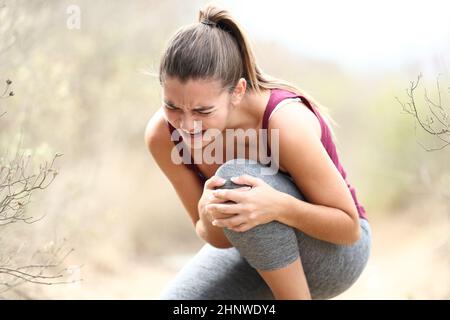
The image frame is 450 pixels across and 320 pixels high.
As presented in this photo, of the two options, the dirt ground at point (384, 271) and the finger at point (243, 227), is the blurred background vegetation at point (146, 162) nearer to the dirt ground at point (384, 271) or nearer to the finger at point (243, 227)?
the dirt ground at point (384, 271)

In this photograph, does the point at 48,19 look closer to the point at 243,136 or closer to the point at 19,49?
the point at 19,49

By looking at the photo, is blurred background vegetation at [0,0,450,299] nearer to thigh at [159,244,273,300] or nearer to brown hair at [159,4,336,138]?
thigh at [159,244,273,300]

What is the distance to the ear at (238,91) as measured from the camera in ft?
4.65

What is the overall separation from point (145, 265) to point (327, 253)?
1.79 metres

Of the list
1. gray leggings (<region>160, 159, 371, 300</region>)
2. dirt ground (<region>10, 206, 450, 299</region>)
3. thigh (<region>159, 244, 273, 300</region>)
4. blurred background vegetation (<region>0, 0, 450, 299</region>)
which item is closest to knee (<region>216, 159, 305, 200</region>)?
gray leggings (<region>160, 159, 371, 300</region>)

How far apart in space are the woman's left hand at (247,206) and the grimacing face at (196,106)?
121mm

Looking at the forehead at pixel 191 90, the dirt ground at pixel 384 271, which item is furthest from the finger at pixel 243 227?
the dirt ground at pixel 384 271

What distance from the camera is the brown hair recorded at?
53.2 inches

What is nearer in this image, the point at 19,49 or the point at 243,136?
the point at 243,136

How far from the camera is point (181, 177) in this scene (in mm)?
1632

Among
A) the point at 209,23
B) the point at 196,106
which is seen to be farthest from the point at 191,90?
the point at 209,23

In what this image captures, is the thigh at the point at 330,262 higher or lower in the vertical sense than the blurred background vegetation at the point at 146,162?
lower
